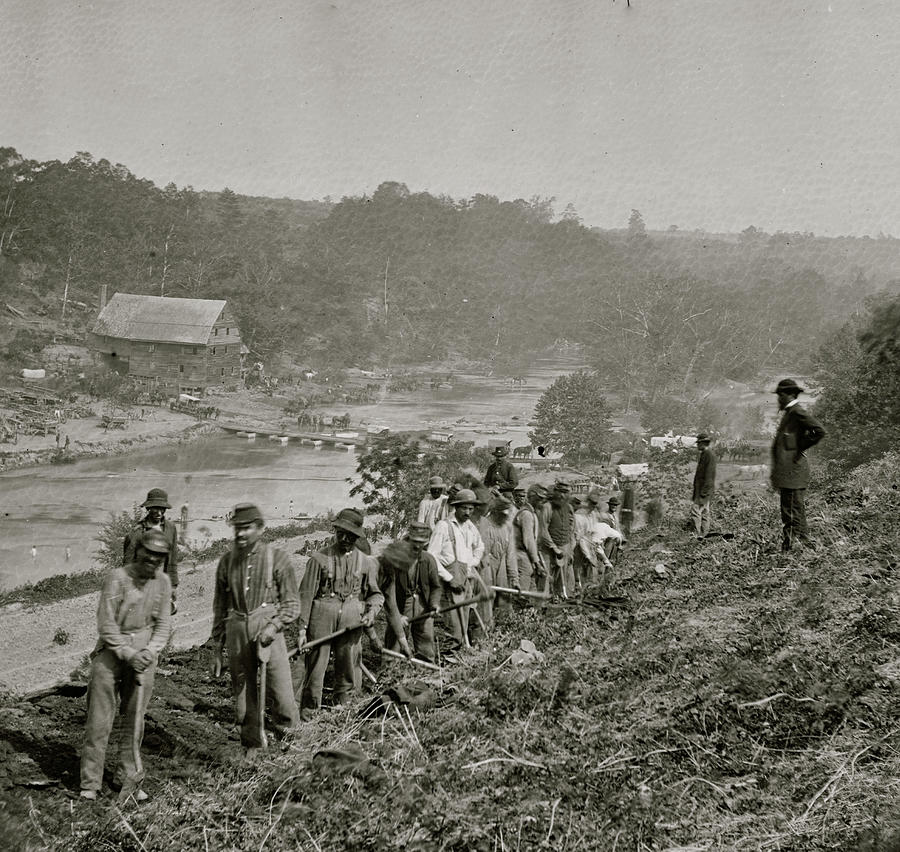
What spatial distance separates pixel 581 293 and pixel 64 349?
69.0 meters

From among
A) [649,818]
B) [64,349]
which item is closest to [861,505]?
[649,818]

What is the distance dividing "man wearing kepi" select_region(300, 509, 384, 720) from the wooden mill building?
157 ft

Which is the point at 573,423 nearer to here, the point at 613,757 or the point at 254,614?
the point at 254,614

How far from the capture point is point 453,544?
8875mm

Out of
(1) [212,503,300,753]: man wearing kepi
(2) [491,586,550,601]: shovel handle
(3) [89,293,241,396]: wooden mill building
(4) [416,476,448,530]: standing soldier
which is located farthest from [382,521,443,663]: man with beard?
(3) [89,293,241,396]: wooden mill building

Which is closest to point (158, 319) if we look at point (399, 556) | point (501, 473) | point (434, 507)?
point (501, 473)

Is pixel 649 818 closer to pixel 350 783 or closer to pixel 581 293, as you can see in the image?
pixel 350 783

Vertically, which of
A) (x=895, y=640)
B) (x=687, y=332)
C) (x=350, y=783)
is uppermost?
(x=687, y=332)

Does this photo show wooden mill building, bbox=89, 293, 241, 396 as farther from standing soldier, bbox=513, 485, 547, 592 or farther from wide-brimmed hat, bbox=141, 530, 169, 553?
wide-brimmed hat, bbox=141, 530, 169, 553

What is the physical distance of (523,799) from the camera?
480 centimetres

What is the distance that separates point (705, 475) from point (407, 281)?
86.9 m

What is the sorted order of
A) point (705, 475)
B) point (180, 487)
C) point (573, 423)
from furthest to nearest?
point (573, 423) → point (180, 487) → point (705, 475)

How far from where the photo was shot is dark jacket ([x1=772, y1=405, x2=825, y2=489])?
8344 mm

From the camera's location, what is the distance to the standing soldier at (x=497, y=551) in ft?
31.8
